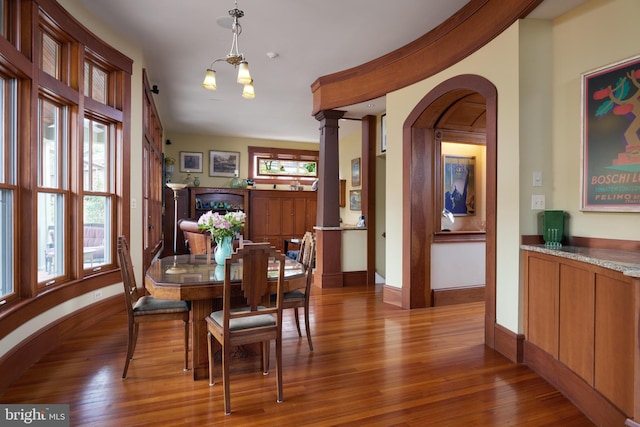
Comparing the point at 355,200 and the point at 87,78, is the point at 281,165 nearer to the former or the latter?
the point at 355,200

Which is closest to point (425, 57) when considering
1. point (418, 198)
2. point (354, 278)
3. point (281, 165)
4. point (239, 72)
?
point (418, 198)

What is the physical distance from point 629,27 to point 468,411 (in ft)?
8.45

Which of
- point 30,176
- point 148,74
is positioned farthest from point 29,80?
point 148,74

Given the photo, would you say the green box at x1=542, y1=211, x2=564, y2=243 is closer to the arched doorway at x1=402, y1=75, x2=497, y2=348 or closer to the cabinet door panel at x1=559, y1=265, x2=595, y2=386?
the cabinet door panel at x1=559, y1=265, x2=595, y2=386

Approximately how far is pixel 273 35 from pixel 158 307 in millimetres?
2959

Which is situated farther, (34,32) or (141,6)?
(141,6)

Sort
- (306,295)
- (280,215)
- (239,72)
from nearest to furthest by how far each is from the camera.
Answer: (239,72)
(306,295)
(280,215)

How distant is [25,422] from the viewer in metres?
2.05

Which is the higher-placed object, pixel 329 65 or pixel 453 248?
pixel 329 65

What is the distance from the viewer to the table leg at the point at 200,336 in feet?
8.47

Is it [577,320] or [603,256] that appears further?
[577,320]

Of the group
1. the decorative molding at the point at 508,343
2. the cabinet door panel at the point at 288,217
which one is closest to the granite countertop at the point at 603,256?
the decorative molding at the point at 508,343

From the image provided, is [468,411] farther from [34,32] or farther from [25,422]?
[34,32]
